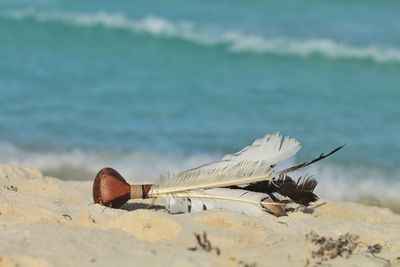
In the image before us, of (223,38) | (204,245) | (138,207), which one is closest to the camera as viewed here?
(204,245)

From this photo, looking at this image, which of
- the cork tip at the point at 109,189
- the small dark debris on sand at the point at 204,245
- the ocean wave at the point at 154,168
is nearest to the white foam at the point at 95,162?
the ocean wave at the point at 154,168

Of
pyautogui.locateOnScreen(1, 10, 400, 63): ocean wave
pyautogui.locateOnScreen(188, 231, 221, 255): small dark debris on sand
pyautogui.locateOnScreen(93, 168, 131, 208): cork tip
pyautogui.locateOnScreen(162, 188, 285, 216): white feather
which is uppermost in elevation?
pyautogui.locateOnScreen(1, 10, 400, 63): ocean wave

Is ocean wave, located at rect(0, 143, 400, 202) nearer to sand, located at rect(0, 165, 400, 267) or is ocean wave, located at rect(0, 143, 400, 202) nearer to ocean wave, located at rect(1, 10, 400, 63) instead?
sand, located at rect(0, 165, 400, 267)

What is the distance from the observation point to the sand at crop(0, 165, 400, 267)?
13.9ft

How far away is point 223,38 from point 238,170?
12.6m

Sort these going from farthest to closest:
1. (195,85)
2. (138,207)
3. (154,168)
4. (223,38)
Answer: (223,38)
(195,85)
(154,168)
(138,207)

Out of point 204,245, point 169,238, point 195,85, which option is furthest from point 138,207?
point 195,85

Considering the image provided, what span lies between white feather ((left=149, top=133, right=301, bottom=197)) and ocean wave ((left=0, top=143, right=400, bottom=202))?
7.78 feet

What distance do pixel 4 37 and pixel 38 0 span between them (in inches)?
209

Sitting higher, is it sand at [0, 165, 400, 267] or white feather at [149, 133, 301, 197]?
white feather at [149, 133, 301, 197]

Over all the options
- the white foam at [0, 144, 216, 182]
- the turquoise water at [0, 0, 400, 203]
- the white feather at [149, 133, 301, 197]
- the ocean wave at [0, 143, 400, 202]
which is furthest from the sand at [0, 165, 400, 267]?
the turquoise water at [0, 0, 400, 203]

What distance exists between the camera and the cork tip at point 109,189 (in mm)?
5359

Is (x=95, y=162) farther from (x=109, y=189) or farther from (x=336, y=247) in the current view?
(x=336, y=247)

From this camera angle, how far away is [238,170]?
209 inches
